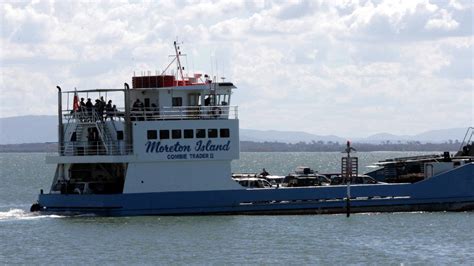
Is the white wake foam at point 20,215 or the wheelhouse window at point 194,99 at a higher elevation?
the wheelhouse window at point 194,99

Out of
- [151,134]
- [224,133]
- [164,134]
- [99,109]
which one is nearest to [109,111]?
[99,109]

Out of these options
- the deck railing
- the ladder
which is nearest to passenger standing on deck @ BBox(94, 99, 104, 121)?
the deck railing

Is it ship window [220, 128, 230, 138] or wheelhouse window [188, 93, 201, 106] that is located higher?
wheelhouse window [188, 93, 201, 106]

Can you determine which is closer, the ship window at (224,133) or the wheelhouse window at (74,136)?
the ship window at (224,133)

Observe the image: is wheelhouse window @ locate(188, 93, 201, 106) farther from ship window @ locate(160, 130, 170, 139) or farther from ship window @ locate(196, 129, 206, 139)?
ship window @ locate(160, 130, 170, 139)

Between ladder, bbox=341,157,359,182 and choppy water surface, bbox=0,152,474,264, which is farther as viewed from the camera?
ladder, bbox=341,157,359,182

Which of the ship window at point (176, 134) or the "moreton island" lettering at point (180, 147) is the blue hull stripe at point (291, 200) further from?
the ship window at point (176, 134)

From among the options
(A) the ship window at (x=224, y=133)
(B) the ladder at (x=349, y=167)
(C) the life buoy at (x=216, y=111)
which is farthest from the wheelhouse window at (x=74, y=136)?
(B) the ladder at (x=349, y=167)

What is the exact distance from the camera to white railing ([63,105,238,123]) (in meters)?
41.6

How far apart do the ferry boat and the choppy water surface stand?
22.3 inches

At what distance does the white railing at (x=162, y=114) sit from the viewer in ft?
137

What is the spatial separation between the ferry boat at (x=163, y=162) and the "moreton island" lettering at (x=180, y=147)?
0.03 meters

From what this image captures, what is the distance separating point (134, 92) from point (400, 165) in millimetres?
11374

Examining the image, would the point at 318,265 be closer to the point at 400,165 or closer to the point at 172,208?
the point at 172,208
